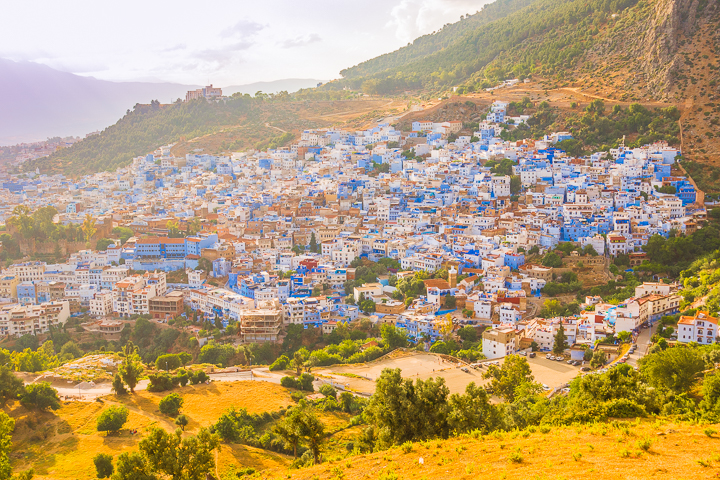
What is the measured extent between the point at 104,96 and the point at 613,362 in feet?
325

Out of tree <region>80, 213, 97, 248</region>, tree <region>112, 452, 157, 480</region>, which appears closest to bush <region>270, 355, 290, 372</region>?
tree <region>112, 452, 157, 480</region>

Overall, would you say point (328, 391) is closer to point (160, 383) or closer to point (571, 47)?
point (160, 383)

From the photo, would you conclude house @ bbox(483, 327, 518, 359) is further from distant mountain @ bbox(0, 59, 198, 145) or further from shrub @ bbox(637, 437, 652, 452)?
distant mountain @ bbox(0, 59, 198, 145)

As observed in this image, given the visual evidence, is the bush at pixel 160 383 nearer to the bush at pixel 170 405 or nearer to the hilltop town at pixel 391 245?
the bush at pixel 170 405

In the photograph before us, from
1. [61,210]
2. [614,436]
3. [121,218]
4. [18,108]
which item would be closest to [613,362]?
[614,436]

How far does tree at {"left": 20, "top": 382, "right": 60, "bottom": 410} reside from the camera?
1448 centimetres

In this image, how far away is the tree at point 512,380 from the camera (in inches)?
558

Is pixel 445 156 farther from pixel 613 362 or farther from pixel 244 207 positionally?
pixel 613 362

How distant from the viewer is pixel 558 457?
7641 millimetres

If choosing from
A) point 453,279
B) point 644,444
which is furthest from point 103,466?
point 453,279

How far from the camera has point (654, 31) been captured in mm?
37031

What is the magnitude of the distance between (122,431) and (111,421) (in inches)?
14.2

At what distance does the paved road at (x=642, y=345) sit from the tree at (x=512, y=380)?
2852mm

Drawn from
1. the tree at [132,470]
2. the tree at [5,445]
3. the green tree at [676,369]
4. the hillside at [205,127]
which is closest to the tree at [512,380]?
the green tree at [676,369]
